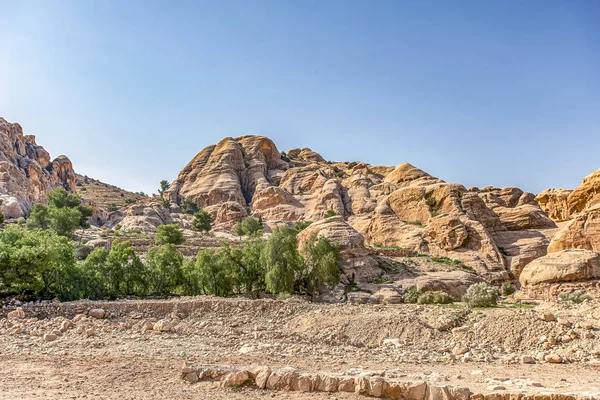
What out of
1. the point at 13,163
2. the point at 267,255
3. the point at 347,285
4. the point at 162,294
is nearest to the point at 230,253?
the point at 267,255

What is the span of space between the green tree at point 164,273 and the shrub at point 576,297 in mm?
20328

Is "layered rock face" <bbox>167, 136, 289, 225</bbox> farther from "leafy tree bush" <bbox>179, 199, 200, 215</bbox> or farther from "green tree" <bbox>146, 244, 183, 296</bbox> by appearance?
"green tree" <bbox>146, 244, 183, 296</bbox>

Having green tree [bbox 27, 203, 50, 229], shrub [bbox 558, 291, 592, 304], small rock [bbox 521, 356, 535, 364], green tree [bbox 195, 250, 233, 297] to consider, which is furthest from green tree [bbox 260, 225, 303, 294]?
green tree [bbox 27, 203, 50, 229]

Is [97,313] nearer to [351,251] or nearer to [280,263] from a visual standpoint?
[280,263]

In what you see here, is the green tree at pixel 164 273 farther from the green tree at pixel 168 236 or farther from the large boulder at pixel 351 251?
the green tree at pixel 168 236

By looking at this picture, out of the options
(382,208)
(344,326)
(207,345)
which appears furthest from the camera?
(382,208)

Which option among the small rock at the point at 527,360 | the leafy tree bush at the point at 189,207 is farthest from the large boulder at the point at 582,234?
the leafy tree bush at the point at 189,207

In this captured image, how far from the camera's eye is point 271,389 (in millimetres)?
9938

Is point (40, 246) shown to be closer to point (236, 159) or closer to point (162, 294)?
point (162, 294)

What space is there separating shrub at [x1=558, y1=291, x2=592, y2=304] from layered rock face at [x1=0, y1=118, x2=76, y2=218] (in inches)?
2522

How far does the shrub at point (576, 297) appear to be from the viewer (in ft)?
64.8

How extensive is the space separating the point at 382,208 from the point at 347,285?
19.7m

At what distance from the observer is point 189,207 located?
257 feet

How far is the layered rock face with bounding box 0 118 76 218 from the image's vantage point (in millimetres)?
64688
